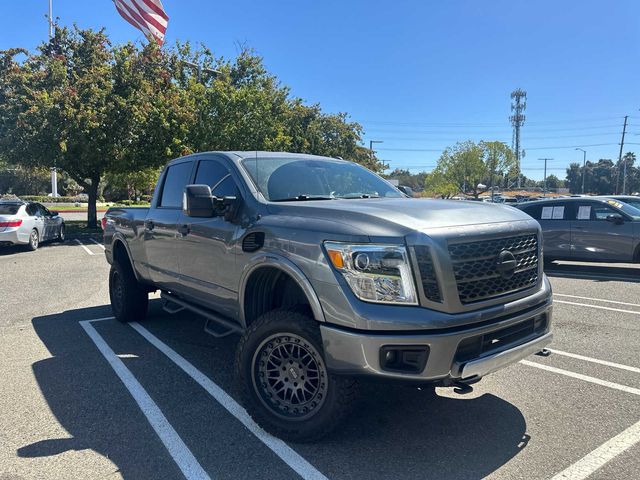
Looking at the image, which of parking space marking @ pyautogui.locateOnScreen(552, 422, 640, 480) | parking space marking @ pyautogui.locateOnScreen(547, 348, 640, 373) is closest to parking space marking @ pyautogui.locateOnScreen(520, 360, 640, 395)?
parking space marking @ pyautogui.locateOnScreen(547, 348, 640, 373)

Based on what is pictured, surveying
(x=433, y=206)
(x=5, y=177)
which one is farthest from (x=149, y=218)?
(x=5, y=177)

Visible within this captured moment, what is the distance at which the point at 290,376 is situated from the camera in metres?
3.41

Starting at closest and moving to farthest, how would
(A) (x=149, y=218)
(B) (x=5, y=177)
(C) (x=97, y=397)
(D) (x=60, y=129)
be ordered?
(C) (x=97, y=397) < (A) (x=149, y=218) < (D) (x=60, y=129) < (B) (x=5, y=177)

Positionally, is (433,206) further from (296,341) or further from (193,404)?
(193,404)

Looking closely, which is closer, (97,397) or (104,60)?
(97,397)

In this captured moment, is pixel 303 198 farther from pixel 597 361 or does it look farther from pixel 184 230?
pixel 597 361

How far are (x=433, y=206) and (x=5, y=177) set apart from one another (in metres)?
79.3

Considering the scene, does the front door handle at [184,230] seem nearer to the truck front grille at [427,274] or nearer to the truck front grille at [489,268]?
the truck front grille at [427,274]

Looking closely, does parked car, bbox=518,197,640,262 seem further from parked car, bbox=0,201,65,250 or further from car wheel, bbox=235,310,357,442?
parked car, bbox=0,201,65,250

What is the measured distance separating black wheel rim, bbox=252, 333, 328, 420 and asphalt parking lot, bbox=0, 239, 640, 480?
247mm

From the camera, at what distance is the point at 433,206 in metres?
3.50

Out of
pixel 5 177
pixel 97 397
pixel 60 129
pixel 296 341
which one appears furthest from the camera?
pixel 5 177

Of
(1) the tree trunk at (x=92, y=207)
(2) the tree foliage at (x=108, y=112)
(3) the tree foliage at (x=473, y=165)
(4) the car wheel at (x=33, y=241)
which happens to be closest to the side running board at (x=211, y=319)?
(4) the car wheel at (x=33, y=241)

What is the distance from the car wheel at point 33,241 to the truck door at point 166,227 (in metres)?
10.8
